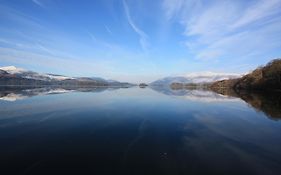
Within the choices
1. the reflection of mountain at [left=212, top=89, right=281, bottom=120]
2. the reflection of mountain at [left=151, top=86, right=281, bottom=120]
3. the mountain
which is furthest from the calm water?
the mountain

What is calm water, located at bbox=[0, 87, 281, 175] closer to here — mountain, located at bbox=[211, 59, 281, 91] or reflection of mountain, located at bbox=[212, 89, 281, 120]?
reflection of mountain, located at bbox=[212, 89, 281, 120]

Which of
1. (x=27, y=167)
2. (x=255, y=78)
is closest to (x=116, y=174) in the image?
(x=27, y=167)

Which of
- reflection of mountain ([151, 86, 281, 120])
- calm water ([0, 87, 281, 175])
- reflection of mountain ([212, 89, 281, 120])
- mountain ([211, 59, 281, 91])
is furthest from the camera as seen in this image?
mountain ([211, 59, 281, 91])

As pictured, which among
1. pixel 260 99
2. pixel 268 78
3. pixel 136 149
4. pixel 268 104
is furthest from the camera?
pixel 268 78

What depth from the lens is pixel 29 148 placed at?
1441cm

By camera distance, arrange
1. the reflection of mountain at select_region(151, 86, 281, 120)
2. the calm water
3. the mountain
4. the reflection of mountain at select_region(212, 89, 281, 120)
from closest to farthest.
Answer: the calm water → the reflection of mountain at select_region(212, 89, 281, 120) → the reflection of mountain at select_region(151, 86, 281, 120) → the mountain

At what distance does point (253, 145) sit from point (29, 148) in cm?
1461

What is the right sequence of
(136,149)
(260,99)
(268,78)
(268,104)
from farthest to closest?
1. (268,78)
2. (260,99)
3. (268,104)
4. (136,149)

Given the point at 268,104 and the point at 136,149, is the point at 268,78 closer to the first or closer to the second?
the point at 268,104

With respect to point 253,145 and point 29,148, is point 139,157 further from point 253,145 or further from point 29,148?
point 253,145

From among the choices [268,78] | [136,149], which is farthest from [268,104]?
[268,78]

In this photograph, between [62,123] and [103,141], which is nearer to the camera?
[103,141]

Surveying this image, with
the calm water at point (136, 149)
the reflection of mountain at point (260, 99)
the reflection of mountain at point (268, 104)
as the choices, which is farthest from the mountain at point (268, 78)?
the calm water at point (136, 149)

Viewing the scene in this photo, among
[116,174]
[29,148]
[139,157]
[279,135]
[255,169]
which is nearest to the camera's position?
[116,174]
